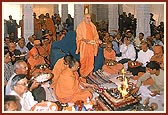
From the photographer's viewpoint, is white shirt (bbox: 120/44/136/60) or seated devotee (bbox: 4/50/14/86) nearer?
seated devotee (bbox: 4/50/14/86)

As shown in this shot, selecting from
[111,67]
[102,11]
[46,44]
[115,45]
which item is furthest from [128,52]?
[46,44]

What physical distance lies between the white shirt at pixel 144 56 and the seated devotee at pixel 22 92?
160 cm

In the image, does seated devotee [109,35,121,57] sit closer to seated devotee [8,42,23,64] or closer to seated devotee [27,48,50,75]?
seated devotee [27,48,50,75]

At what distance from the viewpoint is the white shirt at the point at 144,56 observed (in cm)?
522

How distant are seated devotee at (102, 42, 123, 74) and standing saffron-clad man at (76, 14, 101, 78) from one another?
16 centimetres

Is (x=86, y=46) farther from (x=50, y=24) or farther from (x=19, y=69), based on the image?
(x=19, y=69)

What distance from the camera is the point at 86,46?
17.2 feet

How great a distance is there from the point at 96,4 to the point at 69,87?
3.95 ft

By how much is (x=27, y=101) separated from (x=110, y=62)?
128 cm

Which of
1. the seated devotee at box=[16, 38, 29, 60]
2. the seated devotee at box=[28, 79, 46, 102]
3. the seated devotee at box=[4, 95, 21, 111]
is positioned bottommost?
the seated devotee at box=[4, 95, 21, 111]

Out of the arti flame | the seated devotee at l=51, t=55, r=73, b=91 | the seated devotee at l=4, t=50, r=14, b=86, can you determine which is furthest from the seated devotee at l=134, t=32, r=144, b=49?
the seated devotee at l=4, t=50, r=14, b=86

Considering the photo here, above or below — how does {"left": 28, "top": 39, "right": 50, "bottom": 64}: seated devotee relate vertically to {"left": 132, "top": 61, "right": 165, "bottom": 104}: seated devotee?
above

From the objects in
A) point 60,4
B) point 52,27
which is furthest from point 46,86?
point 60,4

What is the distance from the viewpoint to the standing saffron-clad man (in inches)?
203
